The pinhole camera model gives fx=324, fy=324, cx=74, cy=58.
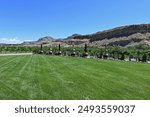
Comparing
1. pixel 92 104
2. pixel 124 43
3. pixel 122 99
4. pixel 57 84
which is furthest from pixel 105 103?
pixel 124 43

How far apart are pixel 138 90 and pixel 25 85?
18.4ft

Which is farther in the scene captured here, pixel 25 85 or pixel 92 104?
pixel 25 85

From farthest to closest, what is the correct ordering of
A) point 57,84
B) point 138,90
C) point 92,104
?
point 57,84
point 138,90
point 92,104

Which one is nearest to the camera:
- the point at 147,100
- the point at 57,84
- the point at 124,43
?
the point at 147,100

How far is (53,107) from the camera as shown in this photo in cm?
1133

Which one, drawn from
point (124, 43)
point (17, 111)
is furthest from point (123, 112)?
point (124, 43)

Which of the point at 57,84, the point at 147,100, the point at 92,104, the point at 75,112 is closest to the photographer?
the point at 75,112

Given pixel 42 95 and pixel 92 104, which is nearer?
pixel 92 104

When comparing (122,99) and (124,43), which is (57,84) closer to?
(122,99)

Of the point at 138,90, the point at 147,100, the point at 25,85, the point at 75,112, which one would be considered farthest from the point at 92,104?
the point at 25,85

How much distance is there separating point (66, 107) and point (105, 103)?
5.11ft

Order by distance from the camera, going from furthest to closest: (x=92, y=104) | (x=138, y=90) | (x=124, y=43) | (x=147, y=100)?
(x=124, y=43)
(x=138, y=90)
(x=147, y=100)
(x=92, y=104)

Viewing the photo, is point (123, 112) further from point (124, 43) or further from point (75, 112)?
point (124, 43)

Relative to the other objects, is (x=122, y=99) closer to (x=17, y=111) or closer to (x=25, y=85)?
(x=17, y=111)
